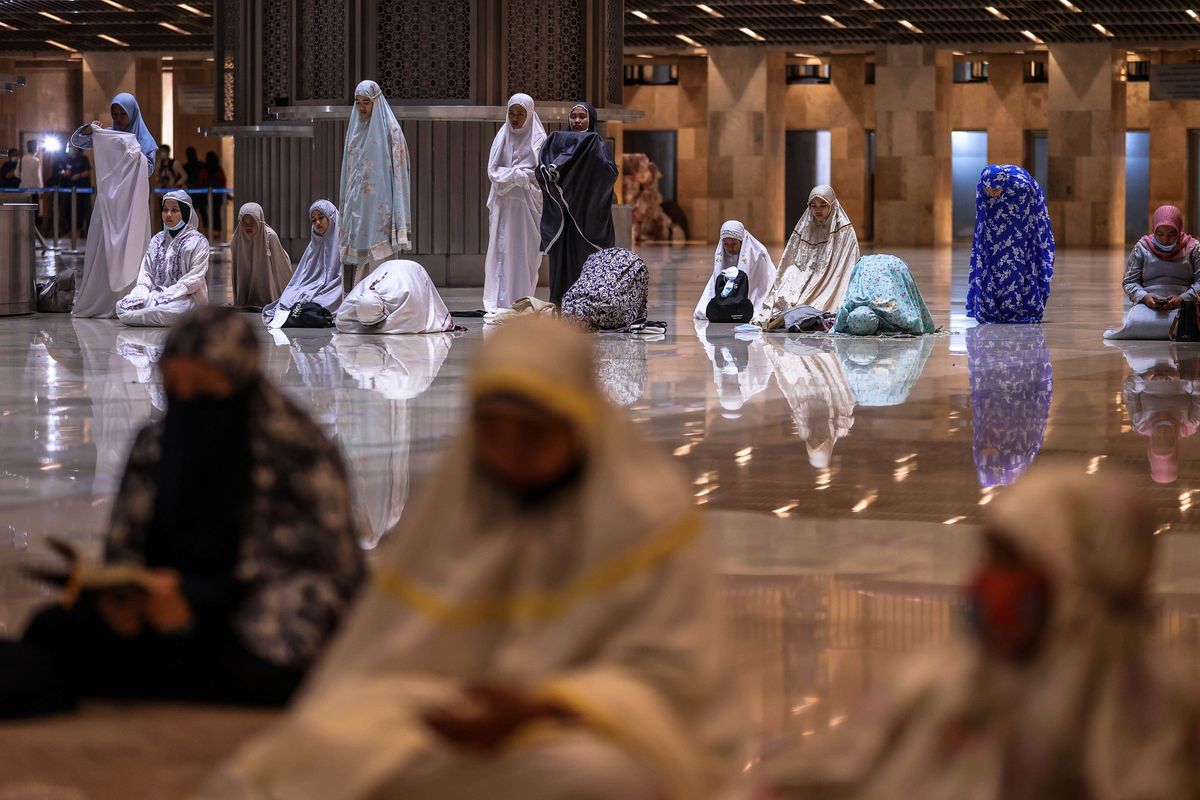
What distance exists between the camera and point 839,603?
359cm

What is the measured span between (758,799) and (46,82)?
105ft

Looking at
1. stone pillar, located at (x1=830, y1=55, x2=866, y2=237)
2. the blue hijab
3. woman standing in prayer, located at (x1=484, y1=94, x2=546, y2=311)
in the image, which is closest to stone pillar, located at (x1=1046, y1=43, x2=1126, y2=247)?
stone pillar, located at (x1=830, y1=55, x2=866, y2=237)

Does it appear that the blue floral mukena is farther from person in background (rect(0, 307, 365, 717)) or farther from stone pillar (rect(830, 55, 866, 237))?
stone pillar (rect(830, 55, 866, 237))

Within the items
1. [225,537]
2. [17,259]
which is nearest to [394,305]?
[17,259]

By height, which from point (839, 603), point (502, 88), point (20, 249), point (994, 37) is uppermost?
point (994, 37)

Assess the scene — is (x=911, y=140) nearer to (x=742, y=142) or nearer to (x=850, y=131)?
(x=742, y=142)

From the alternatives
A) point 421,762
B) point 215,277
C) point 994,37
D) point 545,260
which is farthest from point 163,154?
point 421,762

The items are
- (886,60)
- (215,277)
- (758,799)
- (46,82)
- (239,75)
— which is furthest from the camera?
(46,82)

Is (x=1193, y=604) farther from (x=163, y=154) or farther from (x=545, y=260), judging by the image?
(x=163, y=154)

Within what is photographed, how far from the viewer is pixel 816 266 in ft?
37.2

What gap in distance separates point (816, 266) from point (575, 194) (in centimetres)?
161

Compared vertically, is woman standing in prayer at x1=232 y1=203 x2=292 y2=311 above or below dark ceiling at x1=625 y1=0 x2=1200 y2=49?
below

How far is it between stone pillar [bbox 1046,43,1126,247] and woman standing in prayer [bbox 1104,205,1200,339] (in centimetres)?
1575

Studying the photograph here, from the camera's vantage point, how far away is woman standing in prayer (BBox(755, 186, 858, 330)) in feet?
37.1
